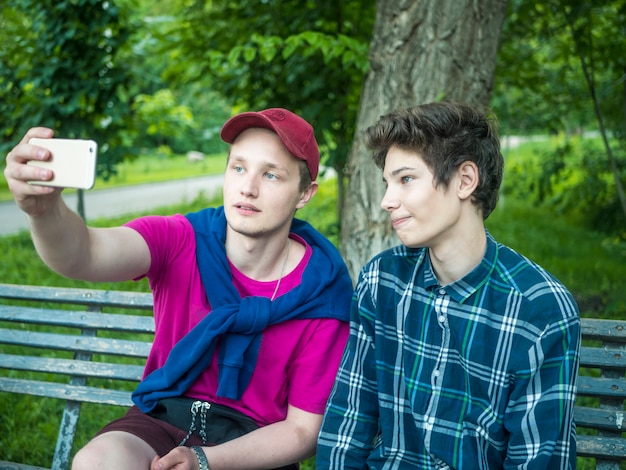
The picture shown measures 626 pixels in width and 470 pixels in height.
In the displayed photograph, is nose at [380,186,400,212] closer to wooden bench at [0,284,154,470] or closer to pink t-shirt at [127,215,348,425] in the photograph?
pink t-shirt at [127,215,348,425]

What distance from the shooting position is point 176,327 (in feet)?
8.42

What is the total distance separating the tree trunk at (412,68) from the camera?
3.88 meters

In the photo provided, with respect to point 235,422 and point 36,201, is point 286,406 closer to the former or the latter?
point 235,422

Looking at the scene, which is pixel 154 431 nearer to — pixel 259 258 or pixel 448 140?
pixel 259 258

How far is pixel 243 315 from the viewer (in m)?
2.43

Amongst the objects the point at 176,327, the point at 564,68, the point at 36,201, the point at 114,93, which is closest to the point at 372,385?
the point at 176,327

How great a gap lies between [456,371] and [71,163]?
4.26ft

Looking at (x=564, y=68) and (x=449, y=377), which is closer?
(x=449, y=377)

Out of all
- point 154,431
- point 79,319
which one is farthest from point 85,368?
point 154,431

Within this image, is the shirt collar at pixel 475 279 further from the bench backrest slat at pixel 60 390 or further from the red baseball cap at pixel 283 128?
the bench backrest slat at pixel 60 390

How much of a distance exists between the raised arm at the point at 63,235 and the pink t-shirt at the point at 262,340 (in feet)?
0.38

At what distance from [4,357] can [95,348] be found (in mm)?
436

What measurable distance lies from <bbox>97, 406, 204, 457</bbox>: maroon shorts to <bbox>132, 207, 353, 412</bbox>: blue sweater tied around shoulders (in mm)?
73

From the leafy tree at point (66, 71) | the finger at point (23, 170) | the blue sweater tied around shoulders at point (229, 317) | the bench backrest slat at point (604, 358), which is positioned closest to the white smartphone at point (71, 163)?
the finger at point (23, 170)
